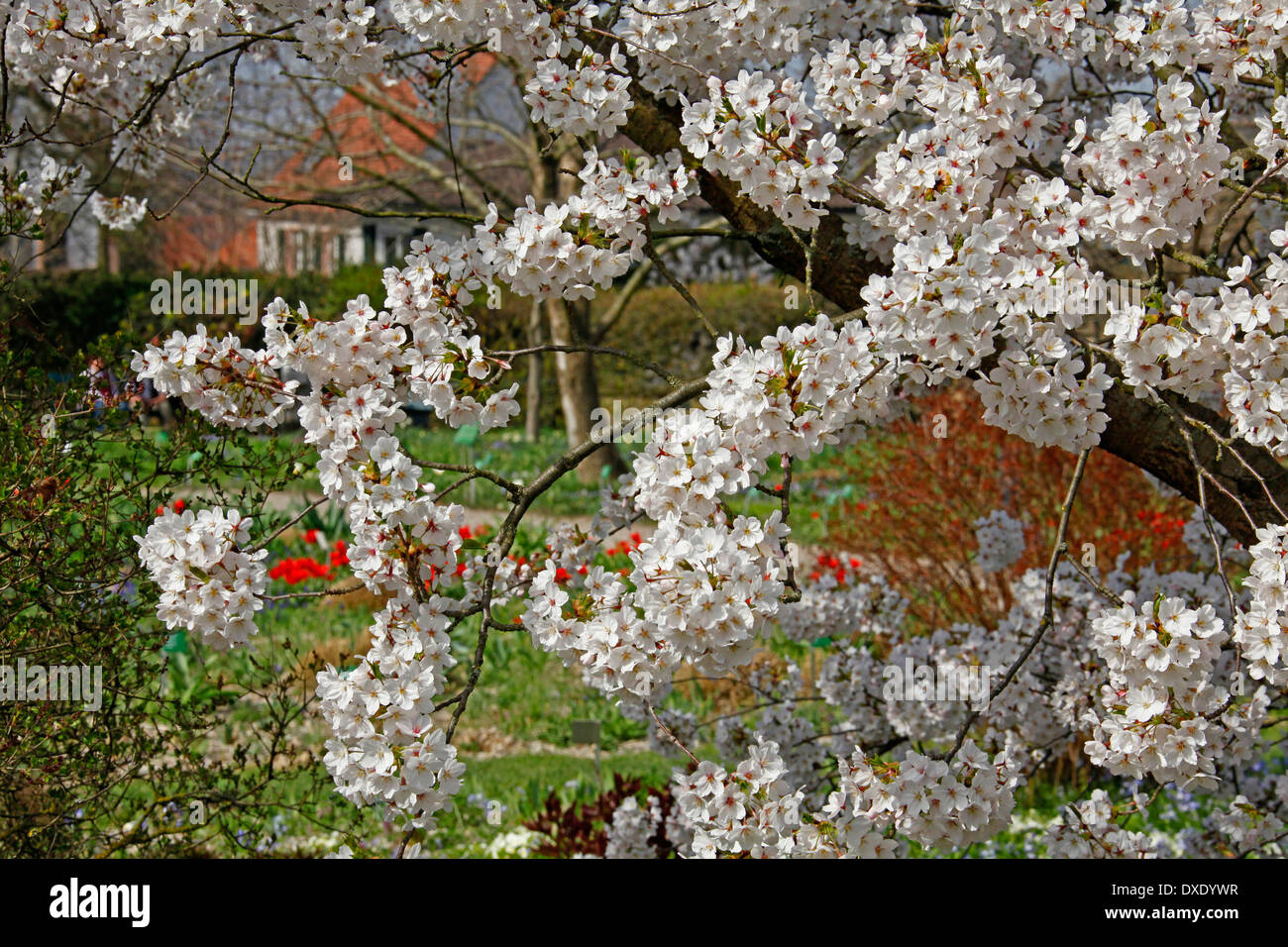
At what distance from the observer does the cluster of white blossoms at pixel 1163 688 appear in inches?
74.3

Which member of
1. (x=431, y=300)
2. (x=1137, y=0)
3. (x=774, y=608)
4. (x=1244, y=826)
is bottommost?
(x=1244, y=826)

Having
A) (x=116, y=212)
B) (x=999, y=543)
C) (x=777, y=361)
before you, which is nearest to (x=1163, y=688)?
(x=777, y=361)

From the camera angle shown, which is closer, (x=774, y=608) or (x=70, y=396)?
(x=774, y=608)

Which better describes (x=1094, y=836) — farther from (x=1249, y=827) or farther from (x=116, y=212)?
(x=116, y=212)

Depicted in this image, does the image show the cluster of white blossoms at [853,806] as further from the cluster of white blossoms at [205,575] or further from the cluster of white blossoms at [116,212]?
the cluster of white blossoms at [116,212]

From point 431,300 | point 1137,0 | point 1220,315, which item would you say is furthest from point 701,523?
point 1137,0

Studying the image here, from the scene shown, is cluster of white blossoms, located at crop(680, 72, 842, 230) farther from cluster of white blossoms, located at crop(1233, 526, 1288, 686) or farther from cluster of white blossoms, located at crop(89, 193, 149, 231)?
cluster of white blossoms, located at crop(89, 193, 149, 231)

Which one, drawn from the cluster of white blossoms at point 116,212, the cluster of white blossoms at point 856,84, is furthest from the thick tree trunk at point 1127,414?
the cluster of white blossoms at point 116,212

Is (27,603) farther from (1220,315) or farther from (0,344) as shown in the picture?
(1220,315)

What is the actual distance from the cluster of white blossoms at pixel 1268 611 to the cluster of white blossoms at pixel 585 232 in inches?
47.5

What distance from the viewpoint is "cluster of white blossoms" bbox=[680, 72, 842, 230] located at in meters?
2.06

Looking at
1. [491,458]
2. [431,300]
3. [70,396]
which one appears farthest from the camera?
[491,458]

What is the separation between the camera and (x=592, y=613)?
195cm

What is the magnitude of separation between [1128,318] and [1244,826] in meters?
1.70
